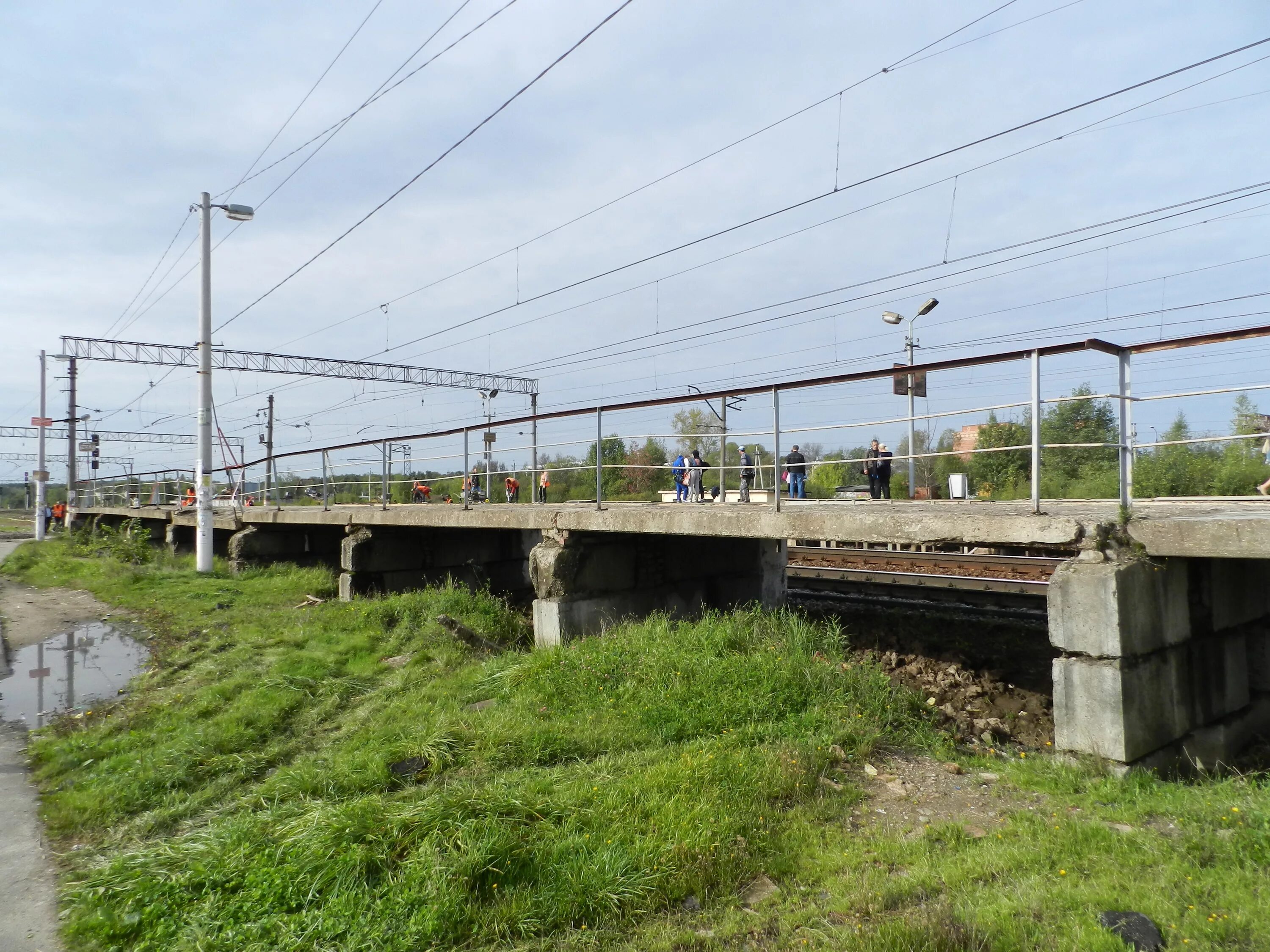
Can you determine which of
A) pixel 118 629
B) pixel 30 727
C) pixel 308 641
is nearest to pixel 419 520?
pixel 308 641

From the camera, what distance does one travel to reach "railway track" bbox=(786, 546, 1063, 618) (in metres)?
14.0

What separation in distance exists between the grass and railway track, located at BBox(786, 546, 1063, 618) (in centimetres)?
667

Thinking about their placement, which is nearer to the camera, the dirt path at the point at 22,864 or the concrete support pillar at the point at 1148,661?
the dirt path at the point at 22,864

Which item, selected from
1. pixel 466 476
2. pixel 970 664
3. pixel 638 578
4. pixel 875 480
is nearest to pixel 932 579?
pixel 875 480

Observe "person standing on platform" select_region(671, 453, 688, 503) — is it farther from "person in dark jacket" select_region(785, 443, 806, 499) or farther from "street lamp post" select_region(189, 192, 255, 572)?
"street lamp post" select_region(189, 192, 255, 572)

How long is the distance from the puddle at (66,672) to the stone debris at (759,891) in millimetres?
7768

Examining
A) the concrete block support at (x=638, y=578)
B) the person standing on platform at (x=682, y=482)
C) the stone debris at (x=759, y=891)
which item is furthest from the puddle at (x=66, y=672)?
the person standing on platform at (x=682, y=482)

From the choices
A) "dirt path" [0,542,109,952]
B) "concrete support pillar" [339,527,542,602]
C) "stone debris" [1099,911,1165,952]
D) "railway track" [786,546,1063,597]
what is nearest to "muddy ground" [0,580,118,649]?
"dirt path" [0,542,109,952]

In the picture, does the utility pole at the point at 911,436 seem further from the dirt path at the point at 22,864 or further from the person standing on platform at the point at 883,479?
the dirt path at the point at 22,864

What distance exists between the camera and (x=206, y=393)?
60.1 feet

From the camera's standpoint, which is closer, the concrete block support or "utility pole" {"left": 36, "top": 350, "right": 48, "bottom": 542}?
the concrete block support

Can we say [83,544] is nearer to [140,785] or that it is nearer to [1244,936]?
[140,785]

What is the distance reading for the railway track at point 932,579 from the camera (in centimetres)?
1398

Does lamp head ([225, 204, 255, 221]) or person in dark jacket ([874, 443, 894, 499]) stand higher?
lamp head ([225, 204, 255, 221])
